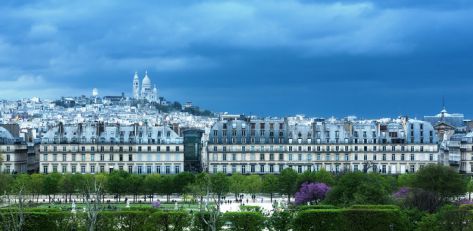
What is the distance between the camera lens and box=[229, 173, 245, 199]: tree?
260ft

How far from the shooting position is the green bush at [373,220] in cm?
4828

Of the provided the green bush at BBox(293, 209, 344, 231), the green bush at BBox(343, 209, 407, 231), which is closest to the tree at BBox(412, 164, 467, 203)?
the green bush at BBox(343, 209, 407, 231)

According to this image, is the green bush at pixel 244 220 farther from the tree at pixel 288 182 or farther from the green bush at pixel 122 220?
the tree at pixel 288 182

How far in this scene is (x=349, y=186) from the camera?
195 feet

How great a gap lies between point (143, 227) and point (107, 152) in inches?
1806

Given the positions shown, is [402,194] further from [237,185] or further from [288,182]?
[237,185]

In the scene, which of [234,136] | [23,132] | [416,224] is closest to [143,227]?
[416,224]

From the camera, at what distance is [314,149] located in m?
92.9

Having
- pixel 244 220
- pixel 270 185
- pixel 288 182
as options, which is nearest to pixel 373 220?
pixel 244 220

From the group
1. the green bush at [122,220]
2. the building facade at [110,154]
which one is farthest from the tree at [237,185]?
the green bush at [122,220]

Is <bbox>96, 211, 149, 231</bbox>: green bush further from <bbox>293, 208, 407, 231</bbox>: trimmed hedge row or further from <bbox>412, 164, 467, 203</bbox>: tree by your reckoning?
<bbox>412, 164, 467, 203</bbox>: tree

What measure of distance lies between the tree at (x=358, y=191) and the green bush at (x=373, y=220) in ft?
20.5

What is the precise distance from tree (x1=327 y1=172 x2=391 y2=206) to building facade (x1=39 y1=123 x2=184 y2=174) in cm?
3363

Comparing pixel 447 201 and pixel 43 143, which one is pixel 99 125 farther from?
pixel 447 201
